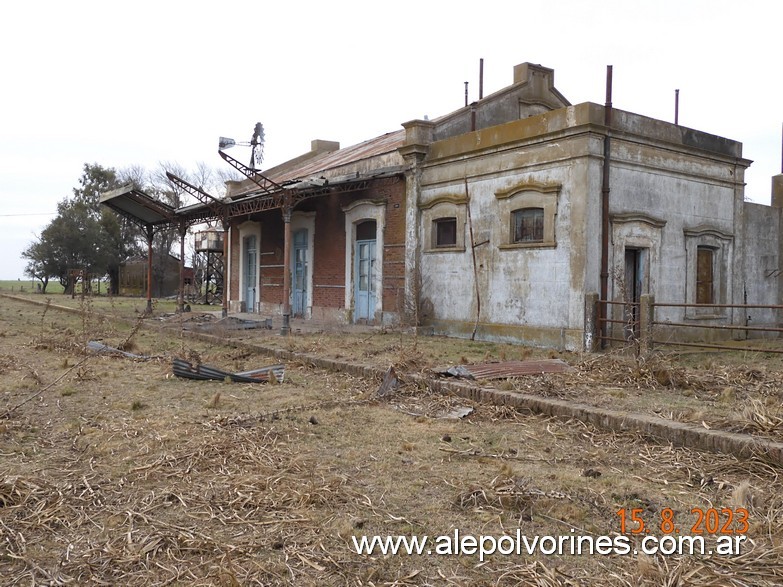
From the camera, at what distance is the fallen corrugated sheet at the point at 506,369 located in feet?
25.7

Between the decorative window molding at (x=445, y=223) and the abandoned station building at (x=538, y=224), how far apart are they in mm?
32

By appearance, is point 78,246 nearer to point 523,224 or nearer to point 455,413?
point 523,224

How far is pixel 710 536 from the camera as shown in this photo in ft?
11.2

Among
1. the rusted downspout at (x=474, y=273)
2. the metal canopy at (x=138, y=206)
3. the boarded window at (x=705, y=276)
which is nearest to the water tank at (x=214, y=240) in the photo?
the metal canopy at (x=138, y=206)

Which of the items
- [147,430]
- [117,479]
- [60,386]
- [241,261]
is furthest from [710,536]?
[241,261]

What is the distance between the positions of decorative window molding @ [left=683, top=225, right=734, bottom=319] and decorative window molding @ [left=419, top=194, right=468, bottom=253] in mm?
4824

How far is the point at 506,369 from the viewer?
832 cm

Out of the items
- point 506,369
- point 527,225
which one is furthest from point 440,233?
point 506,369

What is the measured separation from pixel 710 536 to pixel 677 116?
1579 centimetres

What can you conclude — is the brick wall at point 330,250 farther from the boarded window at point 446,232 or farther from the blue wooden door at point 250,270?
the boarded window at point 446,232

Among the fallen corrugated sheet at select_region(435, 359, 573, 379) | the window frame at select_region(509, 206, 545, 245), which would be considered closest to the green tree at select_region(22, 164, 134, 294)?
the window frame at select_region(509, 206, 545, 245)

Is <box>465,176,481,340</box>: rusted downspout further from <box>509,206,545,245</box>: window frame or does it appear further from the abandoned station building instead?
<box>509,206,545,245</box>: window frame

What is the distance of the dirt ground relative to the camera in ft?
9.90

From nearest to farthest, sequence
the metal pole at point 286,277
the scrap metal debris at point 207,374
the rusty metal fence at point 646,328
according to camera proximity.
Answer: the scrap metal debris at point 207,374, the rusty metal fence at point 646,328, the metal pole at point 286,277
